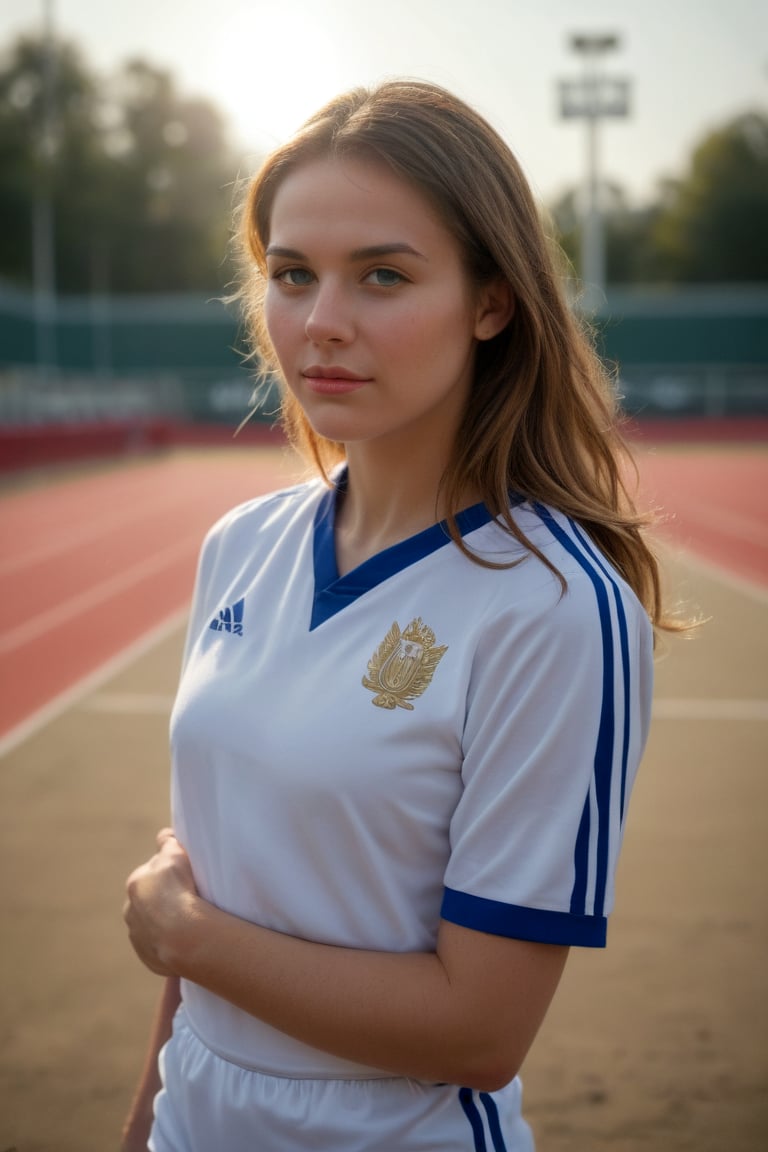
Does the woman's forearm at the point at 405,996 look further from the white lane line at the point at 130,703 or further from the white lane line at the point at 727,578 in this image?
the white lane line at the point at 727,578

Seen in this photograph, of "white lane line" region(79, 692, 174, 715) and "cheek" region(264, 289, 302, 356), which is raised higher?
"cheek" region(264, 289, 302, 356)

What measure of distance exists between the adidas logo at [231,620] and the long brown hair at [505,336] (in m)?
0.36

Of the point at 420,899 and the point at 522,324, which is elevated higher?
the point at 522,324

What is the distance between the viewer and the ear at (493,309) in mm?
1619

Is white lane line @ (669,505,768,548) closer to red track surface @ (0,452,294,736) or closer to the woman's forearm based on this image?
red track surface @ (0,452,294,736)

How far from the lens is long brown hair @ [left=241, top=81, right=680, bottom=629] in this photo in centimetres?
154

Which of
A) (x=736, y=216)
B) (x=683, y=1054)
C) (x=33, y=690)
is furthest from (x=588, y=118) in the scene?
(x=683, y=1054)

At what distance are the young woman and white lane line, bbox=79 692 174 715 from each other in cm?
492

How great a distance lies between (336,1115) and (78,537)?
41.6 feet

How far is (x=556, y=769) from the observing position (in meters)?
1.38

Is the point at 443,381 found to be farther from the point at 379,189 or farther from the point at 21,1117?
the point at 21,1117

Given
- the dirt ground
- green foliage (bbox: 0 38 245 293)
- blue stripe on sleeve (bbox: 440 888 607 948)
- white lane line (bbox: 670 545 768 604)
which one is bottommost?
white lane line (bbox: 670 545 768 604)

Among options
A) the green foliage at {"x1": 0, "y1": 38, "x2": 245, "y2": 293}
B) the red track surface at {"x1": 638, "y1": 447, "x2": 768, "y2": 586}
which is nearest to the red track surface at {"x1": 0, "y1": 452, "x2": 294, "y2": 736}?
the red track surface at {"x1": 638, "y1": 447, "x2": 768, "y2": 586}

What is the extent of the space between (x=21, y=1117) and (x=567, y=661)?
2.35 meters
